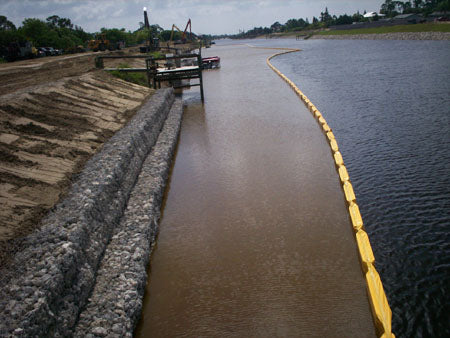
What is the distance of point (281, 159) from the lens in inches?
560

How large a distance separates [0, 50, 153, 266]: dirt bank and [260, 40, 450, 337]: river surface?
8.22 metres

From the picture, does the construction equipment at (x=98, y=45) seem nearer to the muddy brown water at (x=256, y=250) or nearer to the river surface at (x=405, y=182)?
the river surface at (x=405, y=182)

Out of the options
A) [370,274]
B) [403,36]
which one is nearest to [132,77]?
[370,274]

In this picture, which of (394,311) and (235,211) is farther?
(235,211)

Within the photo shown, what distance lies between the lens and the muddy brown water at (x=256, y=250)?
680 centimetres

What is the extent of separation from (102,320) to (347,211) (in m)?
7.26

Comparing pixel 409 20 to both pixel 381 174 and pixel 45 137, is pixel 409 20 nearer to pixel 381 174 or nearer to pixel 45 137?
pixel 381 174

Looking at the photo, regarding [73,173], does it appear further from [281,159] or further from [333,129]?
[333,129]

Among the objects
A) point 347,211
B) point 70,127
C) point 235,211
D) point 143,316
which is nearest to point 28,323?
point 143,316

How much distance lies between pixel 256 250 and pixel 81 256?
4.18 metres

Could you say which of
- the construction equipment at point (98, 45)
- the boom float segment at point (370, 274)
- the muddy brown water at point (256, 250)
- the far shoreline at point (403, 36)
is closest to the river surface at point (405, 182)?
the boom float segment at point (370, 274)

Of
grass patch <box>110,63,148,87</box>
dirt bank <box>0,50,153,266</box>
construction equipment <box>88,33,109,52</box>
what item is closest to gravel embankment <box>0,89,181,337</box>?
dirt bank <box>0,50,153,266</box>

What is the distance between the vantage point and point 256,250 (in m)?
8.79

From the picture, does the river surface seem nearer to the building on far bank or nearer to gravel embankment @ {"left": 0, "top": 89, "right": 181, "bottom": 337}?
gravel embankment @ {"left": 0, "top": 89, "right": 181, "bottom": 337}
